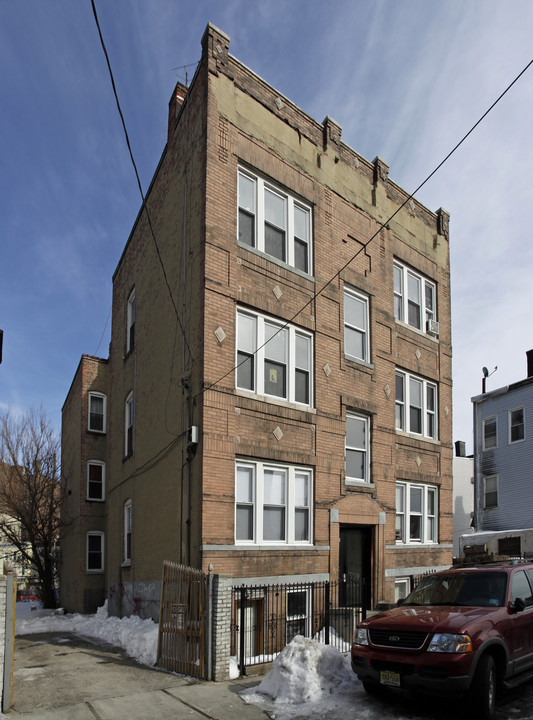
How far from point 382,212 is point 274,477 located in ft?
27.6

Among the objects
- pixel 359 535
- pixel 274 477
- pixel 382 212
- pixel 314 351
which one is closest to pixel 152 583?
pixel 274 477

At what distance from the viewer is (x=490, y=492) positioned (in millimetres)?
29688

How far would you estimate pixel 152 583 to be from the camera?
13820 mm

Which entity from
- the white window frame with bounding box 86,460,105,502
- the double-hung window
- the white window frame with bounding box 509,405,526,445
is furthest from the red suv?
the white window frame with bounding box 509,405,526,445

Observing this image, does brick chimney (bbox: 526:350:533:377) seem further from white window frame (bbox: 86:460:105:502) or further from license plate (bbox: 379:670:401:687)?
license plate (bbox: 379:670:401:687)

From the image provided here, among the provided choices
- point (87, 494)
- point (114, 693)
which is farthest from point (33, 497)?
point (114, 693)

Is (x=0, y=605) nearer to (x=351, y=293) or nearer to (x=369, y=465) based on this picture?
(x=369, y=465)

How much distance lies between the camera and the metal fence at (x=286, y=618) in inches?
436

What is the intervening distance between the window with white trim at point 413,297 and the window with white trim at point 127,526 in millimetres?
8877

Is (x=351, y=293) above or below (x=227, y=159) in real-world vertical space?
below

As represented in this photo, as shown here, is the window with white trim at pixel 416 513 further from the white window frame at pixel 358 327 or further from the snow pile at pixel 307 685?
the snow pile at pixel 307 685

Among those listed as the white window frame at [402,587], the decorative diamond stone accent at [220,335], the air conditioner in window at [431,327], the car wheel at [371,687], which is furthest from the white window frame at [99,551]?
the car wheel at [371,687]

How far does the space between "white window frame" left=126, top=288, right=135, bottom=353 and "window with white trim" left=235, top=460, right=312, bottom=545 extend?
23.6ft

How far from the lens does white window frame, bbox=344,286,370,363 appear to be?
15.3 m
